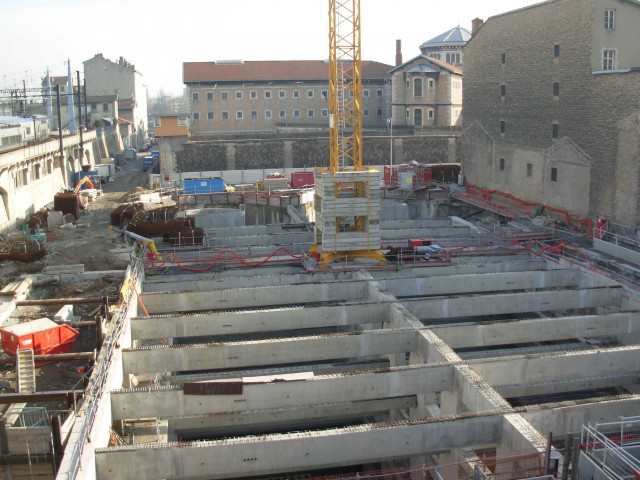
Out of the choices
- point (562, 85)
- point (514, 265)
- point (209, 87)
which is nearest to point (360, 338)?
point (514, 265)

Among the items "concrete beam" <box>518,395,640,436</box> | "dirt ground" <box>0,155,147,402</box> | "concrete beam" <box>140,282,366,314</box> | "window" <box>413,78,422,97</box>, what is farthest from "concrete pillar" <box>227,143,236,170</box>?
"concrete beam" <box>518,395,640,436</box>

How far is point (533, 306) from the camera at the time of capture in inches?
878

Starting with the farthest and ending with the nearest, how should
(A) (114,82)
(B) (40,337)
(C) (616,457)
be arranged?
(A) (114,82)
(B) (40,337)
(C) (616,457)

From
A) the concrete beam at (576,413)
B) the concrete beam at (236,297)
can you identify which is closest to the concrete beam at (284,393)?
the concrete beam at (576,413)

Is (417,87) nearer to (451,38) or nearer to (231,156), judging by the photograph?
(451,38)

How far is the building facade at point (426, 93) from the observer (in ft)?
206

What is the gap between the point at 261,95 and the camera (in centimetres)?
6900

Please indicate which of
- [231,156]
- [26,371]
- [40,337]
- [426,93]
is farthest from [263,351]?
[426,93]

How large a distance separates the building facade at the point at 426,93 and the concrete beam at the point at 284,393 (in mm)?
49581

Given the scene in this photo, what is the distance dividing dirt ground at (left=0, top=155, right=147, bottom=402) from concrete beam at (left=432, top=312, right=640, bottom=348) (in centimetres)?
1065

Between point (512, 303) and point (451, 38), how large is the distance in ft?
192

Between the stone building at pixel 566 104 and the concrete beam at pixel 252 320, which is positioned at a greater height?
the stone building at pixel 566 104


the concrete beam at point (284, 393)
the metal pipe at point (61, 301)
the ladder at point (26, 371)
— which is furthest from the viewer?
the metal pipe at point (61, 301)

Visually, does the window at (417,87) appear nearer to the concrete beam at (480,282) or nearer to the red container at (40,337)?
the concrete beam at (480,282)
